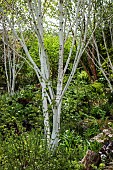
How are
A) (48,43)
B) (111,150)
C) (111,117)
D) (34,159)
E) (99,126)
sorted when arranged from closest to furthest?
(34,159) → (111,150) → (99,126) → (111,117) → (48,43)

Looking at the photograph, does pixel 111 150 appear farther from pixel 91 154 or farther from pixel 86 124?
pixel 86 124

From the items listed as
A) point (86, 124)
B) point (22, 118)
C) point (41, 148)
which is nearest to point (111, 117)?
point (86, 124)

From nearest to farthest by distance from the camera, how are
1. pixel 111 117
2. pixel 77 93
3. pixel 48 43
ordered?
pixel 111 117 → pixel 77 93 → pixel 48 43

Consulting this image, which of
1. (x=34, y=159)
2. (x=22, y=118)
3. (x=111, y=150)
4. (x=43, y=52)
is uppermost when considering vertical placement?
(x=43, y=52)

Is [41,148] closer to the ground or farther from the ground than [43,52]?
closer to the ground

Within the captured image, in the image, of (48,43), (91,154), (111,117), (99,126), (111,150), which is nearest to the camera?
(91,154)

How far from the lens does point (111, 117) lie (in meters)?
6.61

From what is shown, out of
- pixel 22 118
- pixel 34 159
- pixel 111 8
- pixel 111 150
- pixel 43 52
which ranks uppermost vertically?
pixel 111 8

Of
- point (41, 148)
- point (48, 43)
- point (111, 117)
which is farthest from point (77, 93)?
point (41, 148)

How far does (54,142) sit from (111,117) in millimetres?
2786

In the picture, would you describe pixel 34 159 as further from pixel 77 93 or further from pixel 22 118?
pixel 77 93

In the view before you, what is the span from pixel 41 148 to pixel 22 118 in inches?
133

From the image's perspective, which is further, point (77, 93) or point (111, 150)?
point (77, 93)

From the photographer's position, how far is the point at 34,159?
3.30 metres
